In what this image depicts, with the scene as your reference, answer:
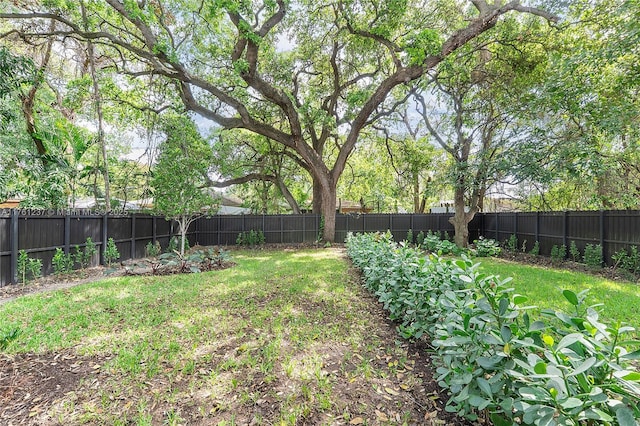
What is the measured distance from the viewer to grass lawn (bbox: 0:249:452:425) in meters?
2.12

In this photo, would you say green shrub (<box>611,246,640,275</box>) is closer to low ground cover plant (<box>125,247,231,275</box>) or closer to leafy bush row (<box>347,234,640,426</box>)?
leafy bush row (<box>347,234,640,426</box>)

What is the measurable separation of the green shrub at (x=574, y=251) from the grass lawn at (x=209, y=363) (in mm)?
7239

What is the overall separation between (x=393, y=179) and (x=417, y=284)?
15.0 metres

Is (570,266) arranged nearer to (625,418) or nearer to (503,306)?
(503,306)

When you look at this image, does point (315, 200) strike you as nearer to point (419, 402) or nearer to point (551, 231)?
point (551, 231)

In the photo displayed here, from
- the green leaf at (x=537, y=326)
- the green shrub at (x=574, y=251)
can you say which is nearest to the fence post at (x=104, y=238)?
the green leaf at (x=537, y=326)

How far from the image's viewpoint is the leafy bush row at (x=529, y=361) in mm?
1072

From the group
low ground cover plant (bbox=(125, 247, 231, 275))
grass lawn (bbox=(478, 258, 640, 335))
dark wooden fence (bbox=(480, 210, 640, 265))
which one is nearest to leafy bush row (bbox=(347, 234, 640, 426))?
grass lawn (bbox=(478, 258, 640, 335))

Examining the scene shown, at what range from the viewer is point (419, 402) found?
2199mm

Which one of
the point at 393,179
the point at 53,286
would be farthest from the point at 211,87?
the point at 393,179

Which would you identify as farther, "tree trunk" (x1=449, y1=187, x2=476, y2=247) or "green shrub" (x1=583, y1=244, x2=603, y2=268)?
"tree trunk" (x1=449, y1=187, x2=476, y2=247)

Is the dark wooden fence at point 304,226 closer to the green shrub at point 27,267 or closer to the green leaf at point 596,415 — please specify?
the green shrub at point 27,267

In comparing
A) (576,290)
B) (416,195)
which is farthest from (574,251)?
(416,195)

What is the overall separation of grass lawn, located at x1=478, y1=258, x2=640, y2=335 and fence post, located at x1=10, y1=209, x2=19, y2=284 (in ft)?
29.2
